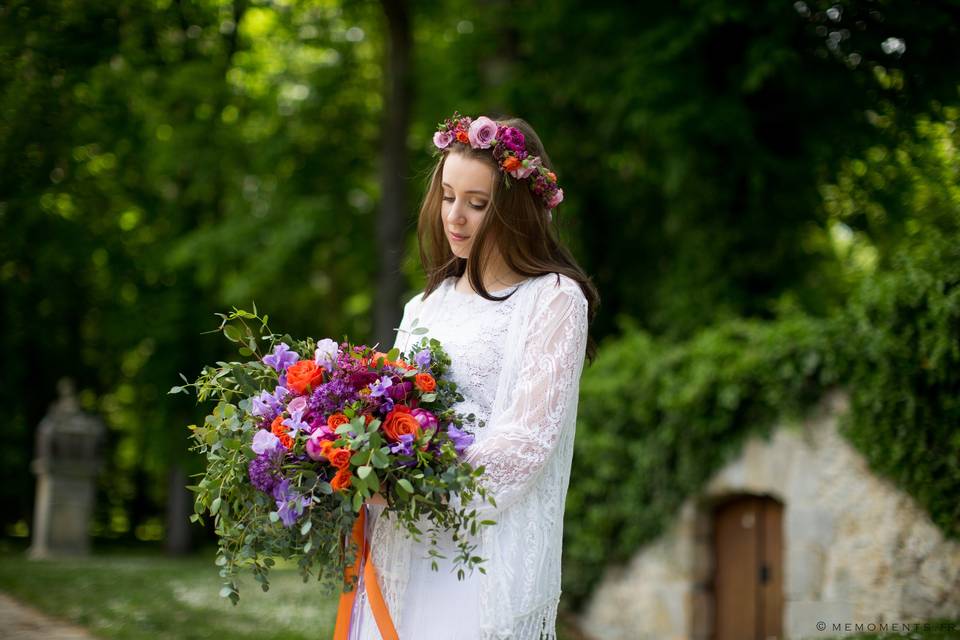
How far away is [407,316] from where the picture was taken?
9.90ft

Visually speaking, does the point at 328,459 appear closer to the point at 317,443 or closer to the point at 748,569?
the point at 317,443

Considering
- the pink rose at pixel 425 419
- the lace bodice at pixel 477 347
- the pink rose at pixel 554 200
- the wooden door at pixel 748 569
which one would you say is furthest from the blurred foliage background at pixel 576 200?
the pink rose at pixel 425 419

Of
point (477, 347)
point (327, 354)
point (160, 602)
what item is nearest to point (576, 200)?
point (160, 602)

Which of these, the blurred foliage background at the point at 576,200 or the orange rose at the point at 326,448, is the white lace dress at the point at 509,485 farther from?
the blurred foliage background at the point at 576,200

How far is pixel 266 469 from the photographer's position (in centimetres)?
232

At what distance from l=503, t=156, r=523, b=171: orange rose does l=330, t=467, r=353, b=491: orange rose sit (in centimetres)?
97

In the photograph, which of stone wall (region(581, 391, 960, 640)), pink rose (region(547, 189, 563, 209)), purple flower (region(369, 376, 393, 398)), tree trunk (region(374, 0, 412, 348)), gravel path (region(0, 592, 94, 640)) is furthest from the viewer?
tree trunk (region(374, 0, 412, 348))

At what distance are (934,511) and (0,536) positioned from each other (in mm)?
16503

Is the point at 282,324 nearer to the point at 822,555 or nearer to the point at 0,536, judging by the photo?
the point at 0,536

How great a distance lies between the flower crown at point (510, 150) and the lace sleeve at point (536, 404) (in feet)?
1.17

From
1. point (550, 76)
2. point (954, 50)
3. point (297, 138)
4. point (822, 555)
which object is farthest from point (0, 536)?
point (954, 50)

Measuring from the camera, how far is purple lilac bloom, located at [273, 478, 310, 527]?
7.53 feet

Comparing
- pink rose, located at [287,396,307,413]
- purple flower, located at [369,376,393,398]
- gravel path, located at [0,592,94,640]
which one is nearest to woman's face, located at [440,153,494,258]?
purple flower, located at [369,376,393,398]

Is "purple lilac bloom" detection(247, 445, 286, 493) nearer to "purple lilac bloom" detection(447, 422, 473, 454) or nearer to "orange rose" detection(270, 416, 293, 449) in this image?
"orange rose" detection(270, 416, 293, 449)
